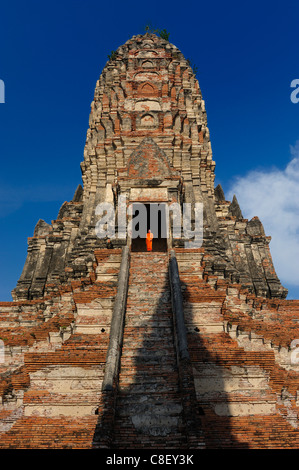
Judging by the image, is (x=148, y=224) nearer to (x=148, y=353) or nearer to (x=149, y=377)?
(x=148, y=353)

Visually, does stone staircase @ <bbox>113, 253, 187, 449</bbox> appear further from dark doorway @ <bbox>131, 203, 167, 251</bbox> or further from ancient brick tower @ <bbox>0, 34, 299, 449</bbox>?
dark doorway @ <bbox>131, 203, 167, 251</bbox>

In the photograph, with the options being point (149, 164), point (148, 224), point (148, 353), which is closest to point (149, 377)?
point (148, 353)

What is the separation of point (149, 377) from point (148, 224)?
9857 millimetres

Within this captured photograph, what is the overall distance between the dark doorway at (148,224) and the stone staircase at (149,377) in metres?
5.23

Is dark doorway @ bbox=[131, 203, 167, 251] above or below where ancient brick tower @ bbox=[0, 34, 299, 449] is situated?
above

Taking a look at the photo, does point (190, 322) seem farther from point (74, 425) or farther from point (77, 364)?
point (74, 425)

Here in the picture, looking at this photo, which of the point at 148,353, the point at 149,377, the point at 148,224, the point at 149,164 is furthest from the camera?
the point at 148,224

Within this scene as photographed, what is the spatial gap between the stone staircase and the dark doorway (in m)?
5.23

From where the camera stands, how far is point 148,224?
1638 cm

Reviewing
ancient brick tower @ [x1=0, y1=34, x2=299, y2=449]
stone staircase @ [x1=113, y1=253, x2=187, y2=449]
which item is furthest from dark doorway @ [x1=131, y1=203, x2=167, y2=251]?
stone staircase @ [x1=113, y1=253, x2=187, y2=449]

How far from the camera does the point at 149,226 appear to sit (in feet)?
53.7

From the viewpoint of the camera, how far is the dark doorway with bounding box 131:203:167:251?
1470cm

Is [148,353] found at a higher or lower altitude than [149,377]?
higher
